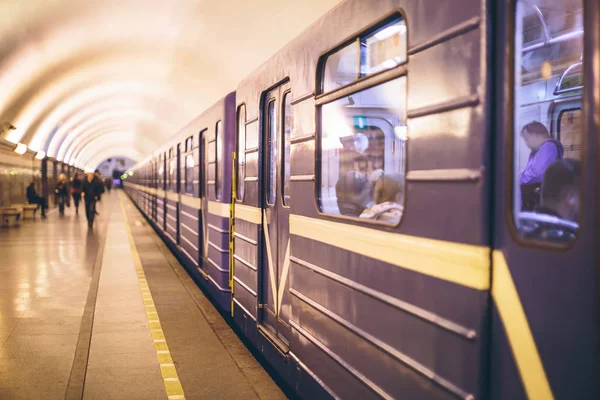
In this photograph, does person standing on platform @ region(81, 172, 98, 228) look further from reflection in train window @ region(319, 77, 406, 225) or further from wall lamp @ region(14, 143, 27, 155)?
reflection in train window @ region(319, 77, 406, 225)

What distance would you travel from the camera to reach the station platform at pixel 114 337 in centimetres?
494

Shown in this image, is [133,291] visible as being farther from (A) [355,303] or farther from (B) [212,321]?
(A) [355,303]

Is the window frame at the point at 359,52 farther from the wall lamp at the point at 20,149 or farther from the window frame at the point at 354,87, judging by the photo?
the wall lamp at the point at 20,149

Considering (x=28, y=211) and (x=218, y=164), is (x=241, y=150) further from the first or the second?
(x=28, y=211)

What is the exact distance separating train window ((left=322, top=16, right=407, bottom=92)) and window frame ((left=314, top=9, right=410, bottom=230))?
0.06 feet

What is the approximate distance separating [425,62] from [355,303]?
4.45 feet

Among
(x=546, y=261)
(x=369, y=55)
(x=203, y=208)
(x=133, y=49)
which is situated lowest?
(x=203, y=208)

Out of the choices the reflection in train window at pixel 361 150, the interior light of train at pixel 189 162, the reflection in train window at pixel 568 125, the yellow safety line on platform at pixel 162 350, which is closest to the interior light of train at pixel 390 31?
the reflection in train window at pixel 361 150

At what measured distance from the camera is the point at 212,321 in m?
7.55

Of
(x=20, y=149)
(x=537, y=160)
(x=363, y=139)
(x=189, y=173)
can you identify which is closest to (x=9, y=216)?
(x=20, y=149)

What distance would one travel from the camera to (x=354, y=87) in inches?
128

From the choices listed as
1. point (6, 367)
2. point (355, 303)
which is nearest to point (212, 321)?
point (6, 367)

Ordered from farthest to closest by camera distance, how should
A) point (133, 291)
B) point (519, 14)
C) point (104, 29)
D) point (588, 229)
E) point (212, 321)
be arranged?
point (104, 29)
point (133, 291)
point (212, 321)
point (519, 14)
point (588, 229)

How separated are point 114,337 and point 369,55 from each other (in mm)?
4539
